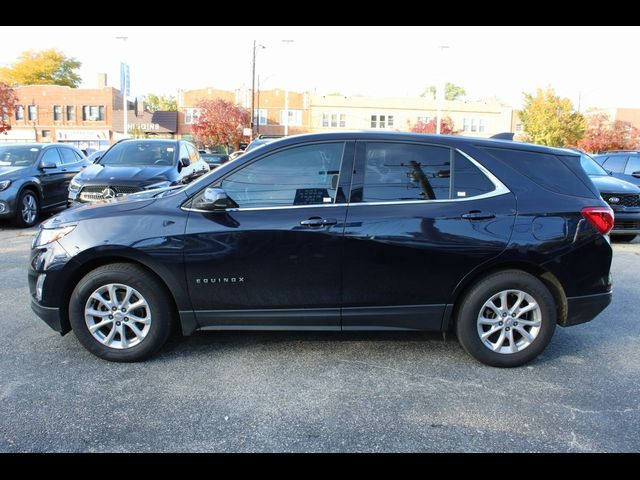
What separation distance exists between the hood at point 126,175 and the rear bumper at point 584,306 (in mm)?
6747

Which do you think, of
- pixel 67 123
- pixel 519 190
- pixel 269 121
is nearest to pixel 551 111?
pixel 269 121

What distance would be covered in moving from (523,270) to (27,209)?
376 inches

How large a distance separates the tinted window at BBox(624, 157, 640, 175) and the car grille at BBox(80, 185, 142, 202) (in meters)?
10.4

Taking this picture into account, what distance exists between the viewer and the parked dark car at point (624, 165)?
427 inches

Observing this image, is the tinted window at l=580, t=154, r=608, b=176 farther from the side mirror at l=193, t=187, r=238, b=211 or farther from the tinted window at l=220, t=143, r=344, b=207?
the side mirror at l=193, t=187, r=238, b=211

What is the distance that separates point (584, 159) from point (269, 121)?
4609cm

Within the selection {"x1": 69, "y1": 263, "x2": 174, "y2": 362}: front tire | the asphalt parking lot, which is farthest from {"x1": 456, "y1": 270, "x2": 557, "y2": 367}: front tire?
{"x1": 69, "y1": 263, "x2": 174, "y2": 362}: front tire

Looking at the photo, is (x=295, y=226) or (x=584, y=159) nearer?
(x=295, y=226)

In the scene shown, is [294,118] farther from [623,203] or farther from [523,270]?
[523,270]

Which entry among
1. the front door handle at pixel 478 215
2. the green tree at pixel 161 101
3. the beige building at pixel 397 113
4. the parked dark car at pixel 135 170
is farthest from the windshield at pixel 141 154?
the green tree at pixel 161 101

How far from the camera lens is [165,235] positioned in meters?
3.65

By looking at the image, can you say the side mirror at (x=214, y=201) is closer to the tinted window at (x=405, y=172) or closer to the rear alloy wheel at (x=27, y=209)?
the tinted window at (x=405, y=172)

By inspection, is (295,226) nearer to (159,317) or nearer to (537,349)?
(159,317)

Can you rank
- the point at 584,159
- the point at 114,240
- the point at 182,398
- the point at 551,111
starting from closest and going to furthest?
the point at 182,398
the point at 114,240
the point at 584,159
the point at 551,111
